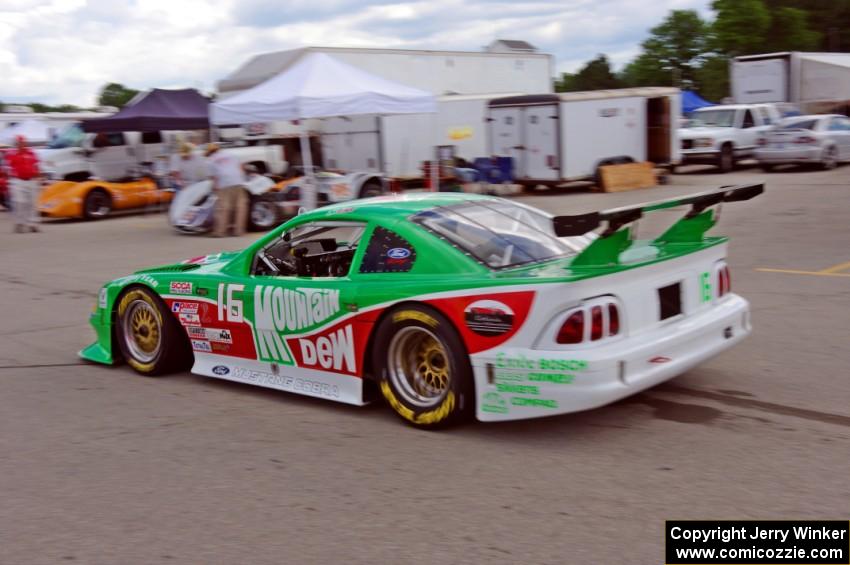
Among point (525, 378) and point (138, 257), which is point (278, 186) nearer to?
point (138, 257)

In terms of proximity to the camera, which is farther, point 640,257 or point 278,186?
point 278,186

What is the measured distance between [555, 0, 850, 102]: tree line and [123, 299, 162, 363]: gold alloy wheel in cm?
7023

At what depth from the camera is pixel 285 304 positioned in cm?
564

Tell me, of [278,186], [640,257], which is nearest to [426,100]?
[278,186]

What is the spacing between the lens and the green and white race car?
4.57 meters

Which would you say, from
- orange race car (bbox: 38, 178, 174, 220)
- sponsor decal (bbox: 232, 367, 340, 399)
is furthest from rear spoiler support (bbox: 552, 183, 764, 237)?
orange race car (bbox: 38, 178, 174, 220)

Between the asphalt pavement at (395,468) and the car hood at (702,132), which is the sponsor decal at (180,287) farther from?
the car hood at (702,132)

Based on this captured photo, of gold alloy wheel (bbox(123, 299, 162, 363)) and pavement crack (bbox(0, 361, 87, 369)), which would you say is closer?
gold alloy wheel (bbox(123, 299, 162, 363))

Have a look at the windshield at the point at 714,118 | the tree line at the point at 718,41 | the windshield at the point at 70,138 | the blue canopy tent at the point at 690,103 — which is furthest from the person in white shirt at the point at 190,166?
the tree line at the point at 718,41

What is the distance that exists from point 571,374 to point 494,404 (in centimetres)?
46

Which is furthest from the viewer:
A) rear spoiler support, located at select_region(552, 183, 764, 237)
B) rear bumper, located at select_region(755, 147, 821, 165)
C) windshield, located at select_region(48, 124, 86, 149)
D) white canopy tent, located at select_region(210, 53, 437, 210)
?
rear bumper, located at select_region(755, 147, 821, 165)

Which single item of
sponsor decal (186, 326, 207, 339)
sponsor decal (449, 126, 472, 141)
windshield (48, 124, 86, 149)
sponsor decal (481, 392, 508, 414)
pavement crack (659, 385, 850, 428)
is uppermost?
windshield (48, 124, 86, 149)

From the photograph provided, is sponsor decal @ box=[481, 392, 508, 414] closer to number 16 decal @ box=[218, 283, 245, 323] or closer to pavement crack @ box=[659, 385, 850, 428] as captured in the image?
pavement crack @ box=[659, 385, 850, 428]

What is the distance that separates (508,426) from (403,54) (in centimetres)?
1974
